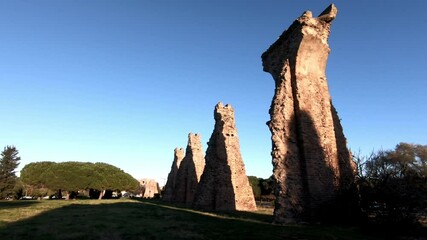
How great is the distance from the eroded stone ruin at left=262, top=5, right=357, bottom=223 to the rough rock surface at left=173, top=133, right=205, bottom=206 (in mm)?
19207

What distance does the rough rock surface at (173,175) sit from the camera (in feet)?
133

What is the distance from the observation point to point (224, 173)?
23.1 metres

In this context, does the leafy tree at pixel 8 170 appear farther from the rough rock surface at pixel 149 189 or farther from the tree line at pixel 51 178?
the rough rock surface at pixel 149 189

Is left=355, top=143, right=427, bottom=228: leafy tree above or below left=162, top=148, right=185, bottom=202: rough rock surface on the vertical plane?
below

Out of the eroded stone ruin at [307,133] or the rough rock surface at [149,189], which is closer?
A: the eroded stone ruin at [307,133]

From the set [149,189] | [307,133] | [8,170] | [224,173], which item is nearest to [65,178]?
[8,170]

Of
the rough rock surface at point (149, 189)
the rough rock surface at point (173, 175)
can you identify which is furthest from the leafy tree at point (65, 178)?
the rough rock surface at point (149, 189)

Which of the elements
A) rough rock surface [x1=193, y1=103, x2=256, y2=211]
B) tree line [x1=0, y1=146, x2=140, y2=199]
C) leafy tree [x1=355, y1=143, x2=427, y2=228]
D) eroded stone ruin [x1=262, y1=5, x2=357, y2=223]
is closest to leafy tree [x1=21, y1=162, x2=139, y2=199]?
tree line [x1=0, y1=146, x2=140, y2=199]

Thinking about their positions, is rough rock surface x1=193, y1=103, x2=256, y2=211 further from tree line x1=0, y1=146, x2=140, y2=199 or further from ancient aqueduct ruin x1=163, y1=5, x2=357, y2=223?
tree line x1=0, y1=146, x2=140, y2=199

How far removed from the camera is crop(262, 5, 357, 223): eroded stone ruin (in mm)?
12969

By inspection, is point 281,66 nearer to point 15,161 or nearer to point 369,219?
point 369,219

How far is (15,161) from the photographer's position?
54031 millimetres

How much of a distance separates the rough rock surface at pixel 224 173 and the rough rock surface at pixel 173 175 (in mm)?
16527

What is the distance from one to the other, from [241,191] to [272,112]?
1116 cm
